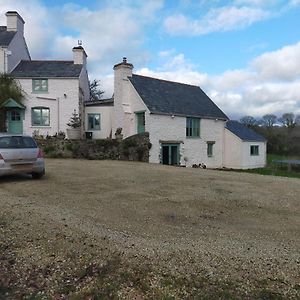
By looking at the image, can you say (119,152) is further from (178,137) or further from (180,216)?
(180,216)

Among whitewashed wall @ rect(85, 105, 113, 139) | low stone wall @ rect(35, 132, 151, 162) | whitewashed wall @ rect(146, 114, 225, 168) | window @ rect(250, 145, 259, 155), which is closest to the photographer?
low stone wall @ rect(35, 132, 151, 162)

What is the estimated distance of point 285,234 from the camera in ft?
20.4

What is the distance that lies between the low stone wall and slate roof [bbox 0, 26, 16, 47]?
9383 mm

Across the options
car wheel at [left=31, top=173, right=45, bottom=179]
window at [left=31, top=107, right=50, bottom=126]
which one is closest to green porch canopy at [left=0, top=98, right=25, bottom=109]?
window at [left=31, top=107, right=50, bottom=126]

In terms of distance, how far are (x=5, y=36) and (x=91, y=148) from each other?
45.4ft

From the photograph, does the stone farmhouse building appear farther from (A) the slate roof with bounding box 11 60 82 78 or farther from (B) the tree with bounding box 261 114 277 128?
(B) the tree with bounding box 261 114 277 128

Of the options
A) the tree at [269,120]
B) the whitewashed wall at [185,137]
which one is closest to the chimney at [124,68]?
the whitewashed wall at [185,137]

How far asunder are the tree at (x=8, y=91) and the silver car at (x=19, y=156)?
1638cm

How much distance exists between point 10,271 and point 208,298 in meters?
2.56

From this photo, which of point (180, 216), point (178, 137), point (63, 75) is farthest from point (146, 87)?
point (180, 216)

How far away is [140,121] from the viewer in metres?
26.3

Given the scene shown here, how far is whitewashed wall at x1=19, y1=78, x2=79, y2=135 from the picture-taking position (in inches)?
1056

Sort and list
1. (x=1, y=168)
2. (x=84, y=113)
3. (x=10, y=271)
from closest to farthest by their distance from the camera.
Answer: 1. (x=10, y=271)
2. (x=1, y=168)
3. (x=84, y=113)

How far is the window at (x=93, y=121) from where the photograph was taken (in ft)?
98.4
